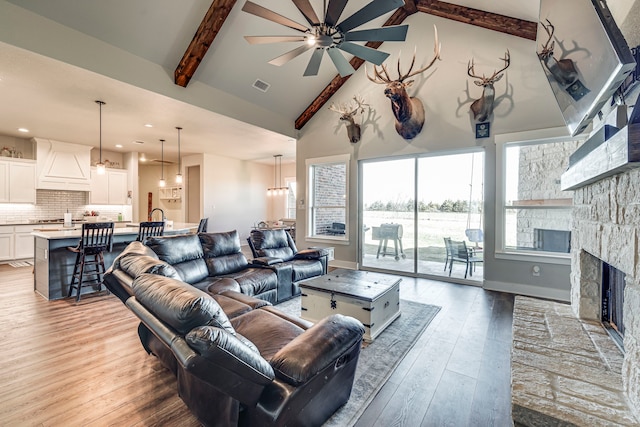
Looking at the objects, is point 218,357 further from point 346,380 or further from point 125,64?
point 125,64

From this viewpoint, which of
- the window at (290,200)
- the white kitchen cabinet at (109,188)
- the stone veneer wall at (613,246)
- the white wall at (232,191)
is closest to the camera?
the stone veneer wall at (613,246)

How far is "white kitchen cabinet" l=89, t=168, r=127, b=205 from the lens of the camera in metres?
7.70

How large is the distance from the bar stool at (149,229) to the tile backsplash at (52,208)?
4.79 m

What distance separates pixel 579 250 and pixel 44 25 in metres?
5.84

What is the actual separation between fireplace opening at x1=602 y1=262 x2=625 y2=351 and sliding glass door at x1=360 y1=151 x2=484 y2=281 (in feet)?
8.63

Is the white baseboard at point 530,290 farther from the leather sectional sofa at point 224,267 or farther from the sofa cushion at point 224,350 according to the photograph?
the sofa cushion at point 224,350

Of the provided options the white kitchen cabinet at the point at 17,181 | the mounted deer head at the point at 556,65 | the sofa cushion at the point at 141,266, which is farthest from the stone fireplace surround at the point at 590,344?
the white kitchen cabinet at the point at 17,181

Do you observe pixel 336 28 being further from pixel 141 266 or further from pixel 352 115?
pixel 352 115

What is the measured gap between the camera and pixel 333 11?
261cm

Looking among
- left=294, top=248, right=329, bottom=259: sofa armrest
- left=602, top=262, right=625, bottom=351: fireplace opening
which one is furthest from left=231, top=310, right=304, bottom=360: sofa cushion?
left=294, top=248, right=329, bottom=259: sofa armrest

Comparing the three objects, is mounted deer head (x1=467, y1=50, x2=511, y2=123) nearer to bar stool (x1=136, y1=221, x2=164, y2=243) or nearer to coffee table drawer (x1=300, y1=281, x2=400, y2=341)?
coffee table drawer (x1=300, y1=281, x2=400, y2=341)

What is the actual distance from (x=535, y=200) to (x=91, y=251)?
6545 millimetres

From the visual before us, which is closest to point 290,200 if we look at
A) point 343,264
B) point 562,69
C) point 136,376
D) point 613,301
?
point 343,264

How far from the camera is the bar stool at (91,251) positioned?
3881mm
